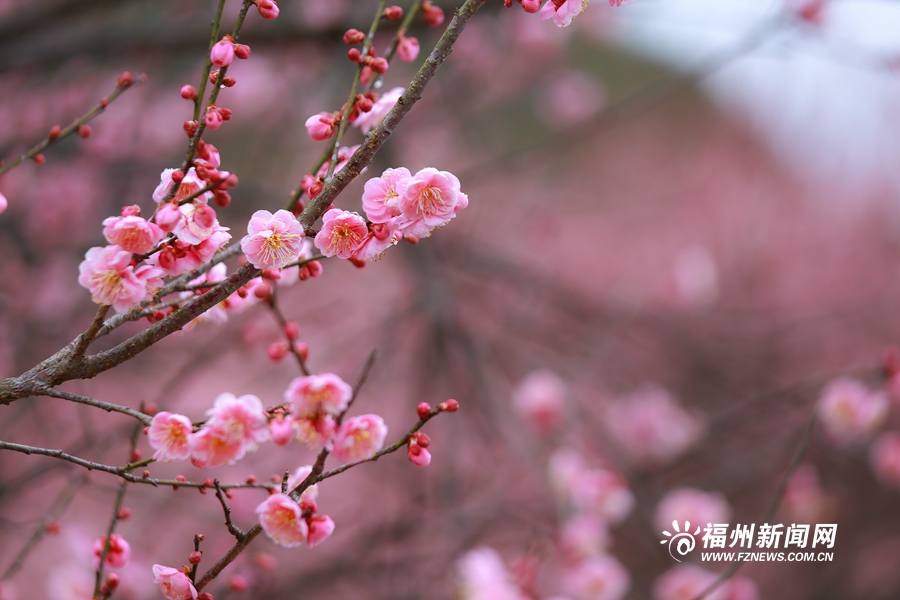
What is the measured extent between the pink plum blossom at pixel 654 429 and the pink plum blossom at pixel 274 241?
2778 millimetres

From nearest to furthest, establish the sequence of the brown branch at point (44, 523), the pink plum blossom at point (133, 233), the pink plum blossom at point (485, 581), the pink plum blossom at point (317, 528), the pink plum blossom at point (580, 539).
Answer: the pink plum blossom at point (133, 233), the pink plum blossom at point (317, 528), the brown branch at point (44, 523), the pink plum blossom at point (485, 581), the pink plum blossom at point (580, 539)

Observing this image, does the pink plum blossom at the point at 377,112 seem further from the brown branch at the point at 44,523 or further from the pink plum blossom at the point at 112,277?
the brown branch at the point at 44,523

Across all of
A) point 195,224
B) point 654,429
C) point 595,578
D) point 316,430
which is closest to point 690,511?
point 654,429

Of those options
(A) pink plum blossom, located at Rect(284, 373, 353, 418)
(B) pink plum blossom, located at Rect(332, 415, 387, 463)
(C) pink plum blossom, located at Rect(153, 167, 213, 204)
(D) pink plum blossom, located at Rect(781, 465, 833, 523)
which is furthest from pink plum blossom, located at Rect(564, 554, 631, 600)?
(C) pink plum blossom, located at Rect(153, 167, 213, 204)

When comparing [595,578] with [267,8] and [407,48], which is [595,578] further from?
[267,8]

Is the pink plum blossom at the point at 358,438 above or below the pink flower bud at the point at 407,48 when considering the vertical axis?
below

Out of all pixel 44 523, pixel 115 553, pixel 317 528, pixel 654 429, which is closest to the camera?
pixel 317 528

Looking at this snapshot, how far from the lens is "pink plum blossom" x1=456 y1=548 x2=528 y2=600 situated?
161cm

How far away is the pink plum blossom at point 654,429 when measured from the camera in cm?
315

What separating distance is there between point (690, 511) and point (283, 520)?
7.52 ft

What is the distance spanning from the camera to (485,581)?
164cm

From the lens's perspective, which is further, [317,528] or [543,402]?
[543,402]

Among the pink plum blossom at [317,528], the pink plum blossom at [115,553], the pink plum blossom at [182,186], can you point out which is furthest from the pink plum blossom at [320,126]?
the pink plum blossom at [115,553]

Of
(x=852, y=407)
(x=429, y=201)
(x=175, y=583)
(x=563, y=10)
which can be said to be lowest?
(x=175, y=583)
